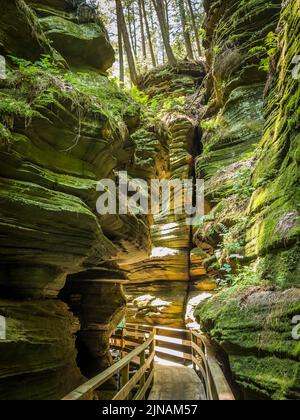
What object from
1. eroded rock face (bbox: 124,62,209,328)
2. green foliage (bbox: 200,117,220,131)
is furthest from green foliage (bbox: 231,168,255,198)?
eroded rock face (bbox: 124,62,209,328)

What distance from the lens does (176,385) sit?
24.1 ft

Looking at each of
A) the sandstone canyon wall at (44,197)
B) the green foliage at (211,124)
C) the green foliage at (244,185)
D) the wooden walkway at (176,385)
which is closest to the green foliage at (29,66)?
the sandstone canyon wall at (44,197)

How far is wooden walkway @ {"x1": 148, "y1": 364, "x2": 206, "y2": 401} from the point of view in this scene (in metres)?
6.42

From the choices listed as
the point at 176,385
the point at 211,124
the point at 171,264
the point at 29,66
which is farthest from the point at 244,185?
the point at 171,264

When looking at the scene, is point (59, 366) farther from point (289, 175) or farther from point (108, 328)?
point (289, 175)

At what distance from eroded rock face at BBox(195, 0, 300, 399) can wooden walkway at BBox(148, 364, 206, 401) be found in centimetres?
183

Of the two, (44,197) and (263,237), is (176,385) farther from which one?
(44,197)

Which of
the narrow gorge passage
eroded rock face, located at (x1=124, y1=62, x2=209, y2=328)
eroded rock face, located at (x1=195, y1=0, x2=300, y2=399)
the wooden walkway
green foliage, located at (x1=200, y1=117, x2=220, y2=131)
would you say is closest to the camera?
eroded rock face, located at (x1=195, y1=0, x2=300, y2=399)

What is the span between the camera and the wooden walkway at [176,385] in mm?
6418

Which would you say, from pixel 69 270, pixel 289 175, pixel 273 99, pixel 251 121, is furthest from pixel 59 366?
pixel 251 121

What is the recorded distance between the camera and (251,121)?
1273 cm

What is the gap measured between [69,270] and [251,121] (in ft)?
33.2

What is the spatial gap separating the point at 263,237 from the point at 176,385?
4.44m

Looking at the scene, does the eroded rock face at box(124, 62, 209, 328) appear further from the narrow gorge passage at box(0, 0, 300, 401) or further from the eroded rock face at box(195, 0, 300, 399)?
the narrow gorge passage at box(0, 0, 300, 401)
